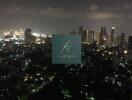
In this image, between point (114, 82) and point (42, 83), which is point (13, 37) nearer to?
point (42, 83)

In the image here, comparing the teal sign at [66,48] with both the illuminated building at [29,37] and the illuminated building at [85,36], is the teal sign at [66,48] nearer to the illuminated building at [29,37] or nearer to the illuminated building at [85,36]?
the illuminated building at [85,36]

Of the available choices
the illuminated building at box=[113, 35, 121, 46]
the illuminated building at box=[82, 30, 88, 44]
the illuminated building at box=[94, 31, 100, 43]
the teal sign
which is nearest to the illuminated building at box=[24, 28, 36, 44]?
the illuminated building at box=[94, 31, 100, 43]

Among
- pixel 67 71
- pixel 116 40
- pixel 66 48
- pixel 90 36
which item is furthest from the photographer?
pixel 116 40

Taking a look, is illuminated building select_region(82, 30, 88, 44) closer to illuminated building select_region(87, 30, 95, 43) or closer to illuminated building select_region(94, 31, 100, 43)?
illuminated building select_region(87, 30, 95, 43)

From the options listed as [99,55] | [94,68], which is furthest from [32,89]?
[99,55]

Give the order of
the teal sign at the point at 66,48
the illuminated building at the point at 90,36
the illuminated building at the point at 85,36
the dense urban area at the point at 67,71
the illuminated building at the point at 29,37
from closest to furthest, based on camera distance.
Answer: the teal sign at the point at 66,48
the dense urban area at the point at 67,71
the illuminated building at the point at 85,36
the illuminated building at the point at 90,36
the illuminated building at the point at 29,37

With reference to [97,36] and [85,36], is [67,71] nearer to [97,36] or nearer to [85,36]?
[85,36]

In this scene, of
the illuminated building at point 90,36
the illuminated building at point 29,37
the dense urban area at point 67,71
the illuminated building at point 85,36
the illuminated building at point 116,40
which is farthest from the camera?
the illuminated building at point 29,37

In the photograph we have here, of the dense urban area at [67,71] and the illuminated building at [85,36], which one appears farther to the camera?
the illuminated building at [85,36]

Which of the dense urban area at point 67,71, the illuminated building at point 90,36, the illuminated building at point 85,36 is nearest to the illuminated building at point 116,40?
the dense urban area at point 67,71

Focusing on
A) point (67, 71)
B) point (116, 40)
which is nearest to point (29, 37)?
point (116, 40)
